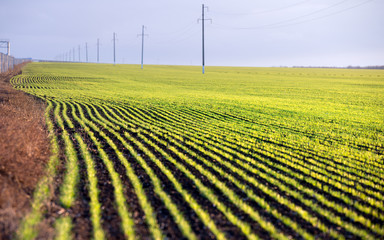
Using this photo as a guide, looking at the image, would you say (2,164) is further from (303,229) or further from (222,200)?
(303,229)

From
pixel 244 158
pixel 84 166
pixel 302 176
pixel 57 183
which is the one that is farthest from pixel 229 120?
pixel 57 183

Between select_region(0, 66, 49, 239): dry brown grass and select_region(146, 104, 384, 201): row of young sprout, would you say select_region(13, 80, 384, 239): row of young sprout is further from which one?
select_region(0, 66, 49, 239): dry brown grass

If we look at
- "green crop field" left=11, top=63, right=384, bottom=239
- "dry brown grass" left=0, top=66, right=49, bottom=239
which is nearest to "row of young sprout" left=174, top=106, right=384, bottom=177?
"green crop field" left=11, top=63, right=384, bottom=239

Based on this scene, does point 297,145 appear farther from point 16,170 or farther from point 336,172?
point 16,170

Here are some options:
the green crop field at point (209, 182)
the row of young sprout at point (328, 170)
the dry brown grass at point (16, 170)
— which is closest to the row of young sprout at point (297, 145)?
the green crop field at point (209, 182)

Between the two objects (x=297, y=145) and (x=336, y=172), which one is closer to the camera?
(x=336, y=172)

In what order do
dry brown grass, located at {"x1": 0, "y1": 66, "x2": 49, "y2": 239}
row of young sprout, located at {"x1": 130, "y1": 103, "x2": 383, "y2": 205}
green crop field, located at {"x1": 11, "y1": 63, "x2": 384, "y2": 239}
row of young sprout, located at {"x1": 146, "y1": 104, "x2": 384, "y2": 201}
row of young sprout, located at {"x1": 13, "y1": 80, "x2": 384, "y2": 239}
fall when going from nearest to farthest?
dry brown grass, located at {"x1": 0, "y1": 66, "x2": 49, "y2": 239} → green crop field, located at {"x1": 11, "y1": 63, "x2": 384, "y2": 239} → row of young sprout, located at {"x1": 13, "y1": 80, "x2": 384, "y2": 239} → row of young sprout, located at {"x1": 146, "y1": 104, "x2": 384, "y2": 201} → row of young sprout, located at {"x1": 130, "y1": 103, "x2": 383, "y2": 205}

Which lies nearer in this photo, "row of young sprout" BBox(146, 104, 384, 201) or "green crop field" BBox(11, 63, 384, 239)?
"green crop field" BBox(11, 63, 384, 239)

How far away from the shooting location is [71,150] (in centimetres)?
1026

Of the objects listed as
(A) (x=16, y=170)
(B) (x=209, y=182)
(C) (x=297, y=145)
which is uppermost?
(A) (x=16, y=170)

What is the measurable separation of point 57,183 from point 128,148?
3.60 m

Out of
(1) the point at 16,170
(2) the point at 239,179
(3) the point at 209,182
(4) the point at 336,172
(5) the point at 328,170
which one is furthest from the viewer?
(5) the point at 328,170

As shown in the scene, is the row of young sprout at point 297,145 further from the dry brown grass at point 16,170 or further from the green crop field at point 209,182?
the dry brown grass at point 16,170

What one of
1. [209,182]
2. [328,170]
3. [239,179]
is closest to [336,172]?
[328,170]
